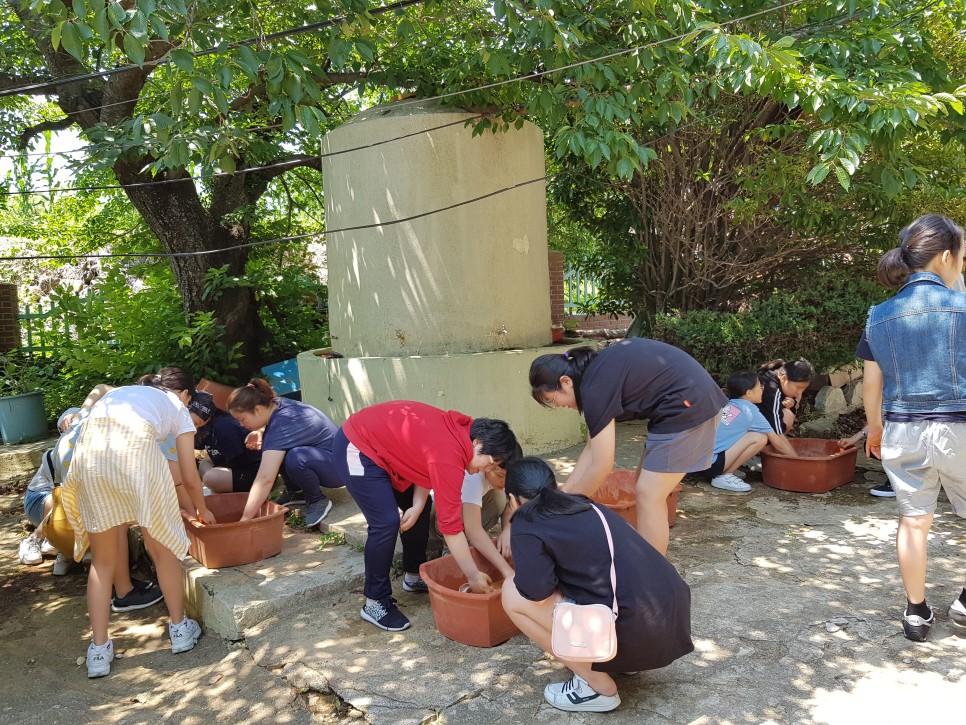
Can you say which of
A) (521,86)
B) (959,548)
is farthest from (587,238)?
(959,548)

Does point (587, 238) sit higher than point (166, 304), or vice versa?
point (587, 238)

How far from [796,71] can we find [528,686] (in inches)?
148

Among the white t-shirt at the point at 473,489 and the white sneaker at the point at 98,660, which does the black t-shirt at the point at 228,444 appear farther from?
the white t-shirt at the point at 473,489

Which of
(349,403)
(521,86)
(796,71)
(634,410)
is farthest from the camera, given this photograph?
(349,403)

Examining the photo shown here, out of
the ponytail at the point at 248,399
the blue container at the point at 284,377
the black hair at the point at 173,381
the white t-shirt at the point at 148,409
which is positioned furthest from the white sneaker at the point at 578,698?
the blue container at the point at 284,377

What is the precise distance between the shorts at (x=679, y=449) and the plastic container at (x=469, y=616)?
0.91 m

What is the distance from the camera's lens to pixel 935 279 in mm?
3186

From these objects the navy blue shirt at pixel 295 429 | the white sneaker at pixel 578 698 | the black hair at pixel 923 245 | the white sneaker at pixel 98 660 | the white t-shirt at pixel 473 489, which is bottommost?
the white sneaker at pixel 98 660

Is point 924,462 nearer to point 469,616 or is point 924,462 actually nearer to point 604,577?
point 604,577

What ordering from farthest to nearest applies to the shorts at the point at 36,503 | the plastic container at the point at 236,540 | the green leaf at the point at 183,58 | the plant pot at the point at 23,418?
the plant pot at the point at 23,418 < the shorts at the point at 36,503 < the plastic container at the point at 236,540 < the green leaf at the point at 183,58

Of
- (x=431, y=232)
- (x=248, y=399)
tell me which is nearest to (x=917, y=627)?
(x=248, y=399)

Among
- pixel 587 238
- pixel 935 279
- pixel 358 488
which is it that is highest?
pixel 587 238

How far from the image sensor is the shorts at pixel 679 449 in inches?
135

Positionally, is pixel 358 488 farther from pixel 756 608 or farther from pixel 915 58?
pixel 915 58
